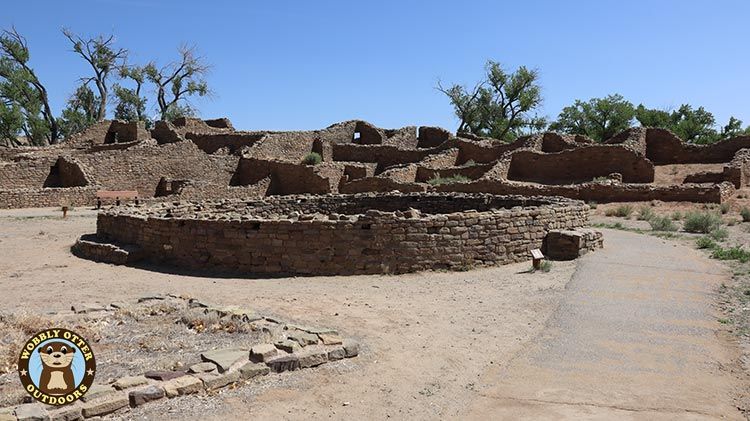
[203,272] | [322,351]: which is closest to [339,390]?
[322,351]

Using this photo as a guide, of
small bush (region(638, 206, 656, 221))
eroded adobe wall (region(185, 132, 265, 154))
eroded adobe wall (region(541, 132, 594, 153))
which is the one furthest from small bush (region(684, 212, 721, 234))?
eroded adobe wall (region(185, 132, 265, 154))

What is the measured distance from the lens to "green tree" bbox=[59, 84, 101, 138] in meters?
49.3

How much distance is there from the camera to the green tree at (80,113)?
49.3 m

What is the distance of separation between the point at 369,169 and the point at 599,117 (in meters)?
28.5

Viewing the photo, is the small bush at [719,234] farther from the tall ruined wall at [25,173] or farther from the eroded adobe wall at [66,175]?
the tall ruined wall at [25,173]

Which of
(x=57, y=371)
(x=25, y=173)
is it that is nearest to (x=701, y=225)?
(x=57, y=371)

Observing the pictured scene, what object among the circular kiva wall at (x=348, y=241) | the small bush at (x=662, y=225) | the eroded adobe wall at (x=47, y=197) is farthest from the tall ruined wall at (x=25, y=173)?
the small bush at (x=662, y=225)

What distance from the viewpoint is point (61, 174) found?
2656cm

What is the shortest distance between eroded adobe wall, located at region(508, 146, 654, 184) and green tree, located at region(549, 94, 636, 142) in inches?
998

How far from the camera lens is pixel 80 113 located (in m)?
50.9

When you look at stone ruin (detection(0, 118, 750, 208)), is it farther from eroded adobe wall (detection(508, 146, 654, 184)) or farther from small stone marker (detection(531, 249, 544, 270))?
small stone marker (detection(531, 249, 544, 270))

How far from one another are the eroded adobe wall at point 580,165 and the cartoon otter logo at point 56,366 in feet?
70.6

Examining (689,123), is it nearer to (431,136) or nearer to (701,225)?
(431,136)

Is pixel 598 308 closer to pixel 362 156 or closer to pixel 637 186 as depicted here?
pixel 637 186
